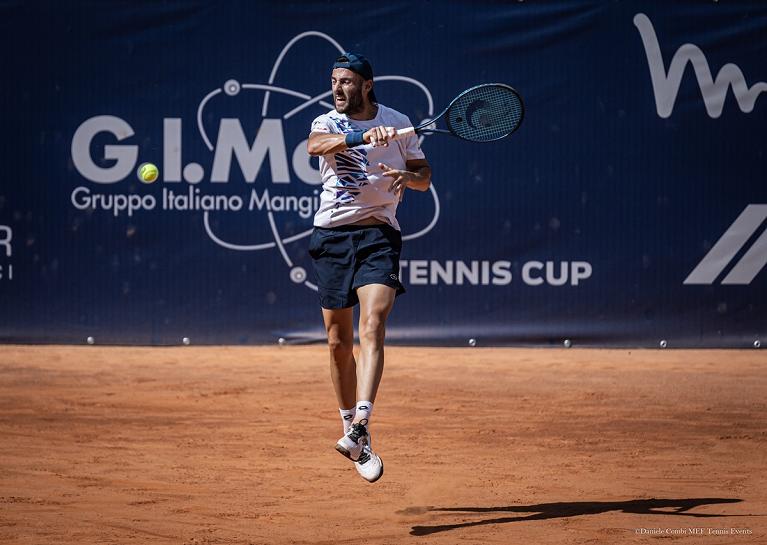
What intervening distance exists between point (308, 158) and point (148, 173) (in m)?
1.24

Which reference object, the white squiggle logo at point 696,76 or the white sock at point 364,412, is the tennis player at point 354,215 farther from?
the white squiggle logo at point 696,76

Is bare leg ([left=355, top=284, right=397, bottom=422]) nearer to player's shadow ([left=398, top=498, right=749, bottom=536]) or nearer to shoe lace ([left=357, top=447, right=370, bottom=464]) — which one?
shoe lace ([left=357, top=447, right=370, bottom=464])

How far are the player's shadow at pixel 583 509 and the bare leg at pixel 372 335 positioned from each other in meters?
0.51

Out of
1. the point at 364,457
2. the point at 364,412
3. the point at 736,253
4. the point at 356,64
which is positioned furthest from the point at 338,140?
the point at 736,253

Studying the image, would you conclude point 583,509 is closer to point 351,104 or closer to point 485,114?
point 485,114

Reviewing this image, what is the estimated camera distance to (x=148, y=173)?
8625mm

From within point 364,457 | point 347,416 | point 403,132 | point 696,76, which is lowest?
point 364,457

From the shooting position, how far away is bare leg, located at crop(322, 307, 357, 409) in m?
4.77

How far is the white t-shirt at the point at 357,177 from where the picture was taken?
4742 mm

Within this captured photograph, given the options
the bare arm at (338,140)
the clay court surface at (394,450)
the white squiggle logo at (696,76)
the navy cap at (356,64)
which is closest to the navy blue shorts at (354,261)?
the bare arm at (338,140)

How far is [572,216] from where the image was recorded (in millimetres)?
8875

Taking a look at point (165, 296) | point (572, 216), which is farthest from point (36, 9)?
point (572, 216)

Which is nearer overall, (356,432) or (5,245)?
(356,432)

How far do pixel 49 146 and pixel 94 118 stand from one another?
0.43 m
